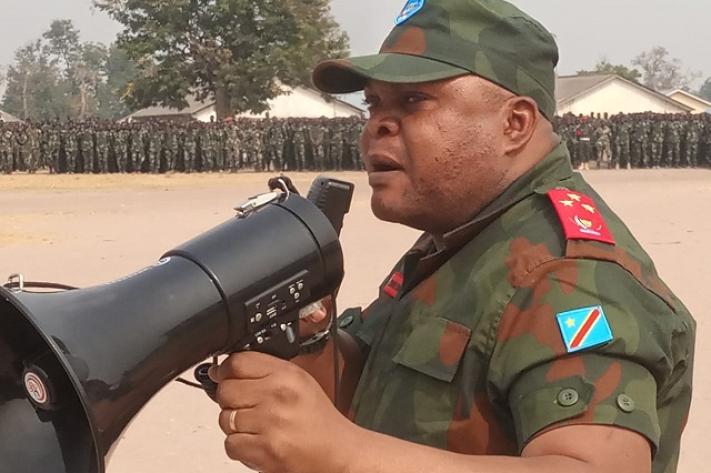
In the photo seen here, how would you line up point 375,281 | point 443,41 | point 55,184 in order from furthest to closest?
point 55,184 → point 375,281 → point 443,41

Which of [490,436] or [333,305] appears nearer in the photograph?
[490,436]

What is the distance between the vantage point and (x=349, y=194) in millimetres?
1477

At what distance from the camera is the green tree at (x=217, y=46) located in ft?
113

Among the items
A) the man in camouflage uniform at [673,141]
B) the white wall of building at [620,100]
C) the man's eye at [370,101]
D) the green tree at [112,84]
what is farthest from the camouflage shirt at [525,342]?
the green tree at [112,84]

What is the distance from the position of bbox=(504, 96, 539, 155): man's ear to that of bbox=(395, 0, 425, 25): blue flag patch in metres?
0.21

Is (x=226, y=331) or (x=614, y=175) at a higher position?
(x=226, y=331)

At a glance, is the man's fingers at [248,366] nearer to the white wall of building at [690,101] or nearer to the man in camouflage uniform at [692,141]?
the man in camouflage uniform at [692,141]

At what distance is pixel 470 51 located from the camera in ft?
4.65

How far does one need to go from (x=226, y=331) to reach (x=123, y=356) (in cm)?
13

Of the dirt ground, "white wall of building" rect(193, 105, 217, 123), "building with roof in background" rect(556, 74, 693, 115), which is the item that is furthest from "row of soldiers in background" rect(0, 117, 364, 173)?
"building with roof in background" rect(556, 74, 693, 115)

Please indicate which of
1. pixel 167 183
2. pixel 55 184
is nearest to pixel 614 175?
pixel 167 183

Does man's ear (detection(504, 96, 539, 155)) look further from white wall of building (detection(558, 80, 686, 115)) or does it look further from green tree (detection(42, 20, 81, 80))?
green tree (detection(42, 20, 81, 80))

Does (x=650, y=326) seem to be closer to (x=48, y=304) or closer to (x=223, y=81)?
(x=48, y=304)

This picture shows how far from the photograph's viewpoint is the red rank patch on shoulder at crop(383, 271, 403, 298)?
1732 millimetres
